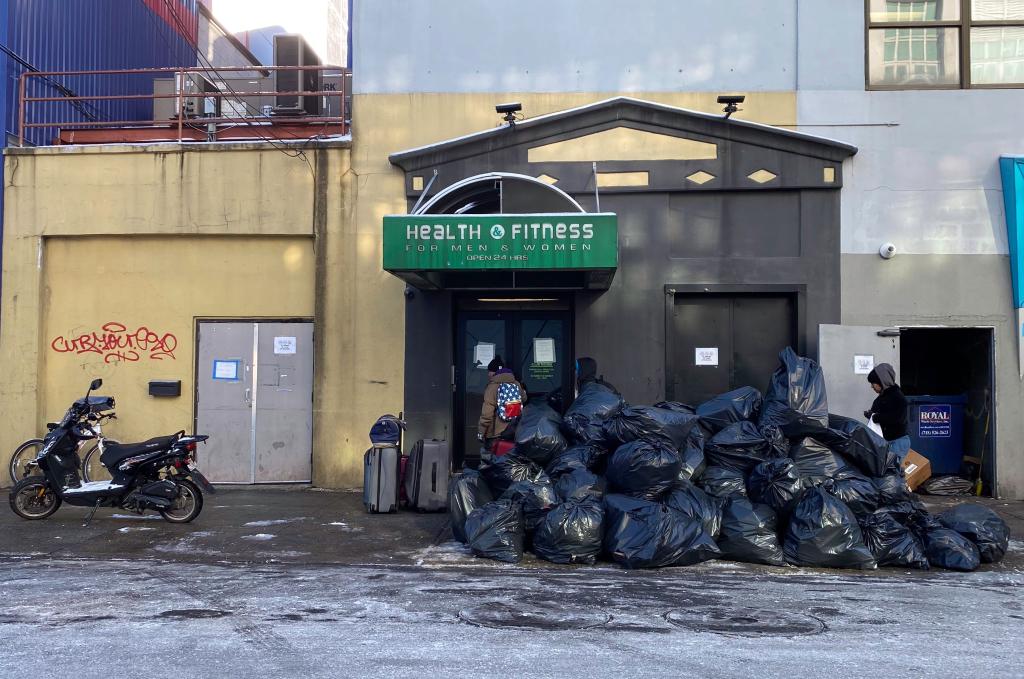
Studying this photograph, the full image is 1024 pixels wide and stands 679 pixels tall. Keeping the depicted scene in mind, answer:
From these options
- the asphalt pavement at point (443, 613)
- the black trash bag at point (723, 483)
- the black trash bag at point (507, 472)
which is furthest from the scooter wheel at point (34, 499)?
the black trash bag at point (723, 483)

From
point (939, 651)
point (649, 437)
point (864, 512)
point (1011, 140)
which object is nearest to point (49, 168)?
point (649, 437)

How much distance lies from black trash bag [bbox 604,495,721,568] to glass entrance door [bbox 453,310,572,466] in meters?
4.13

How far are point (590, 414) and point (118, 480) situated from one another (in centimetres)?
472

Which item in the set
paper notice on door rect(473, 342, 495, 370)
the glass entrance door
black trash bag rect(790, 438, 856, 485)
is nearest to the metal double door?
the glass entrance door

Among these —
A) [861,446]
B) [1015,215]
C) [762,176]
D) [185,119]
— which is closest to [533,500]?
[861,446]

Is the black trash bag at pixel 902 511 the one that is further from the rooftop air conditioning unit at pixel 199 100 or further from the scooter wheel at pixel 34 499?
the rooftop air conditioning unit at pixel 199 100

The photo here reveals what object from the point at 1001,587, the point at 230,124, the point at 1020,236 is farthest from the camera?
the point at 230,124

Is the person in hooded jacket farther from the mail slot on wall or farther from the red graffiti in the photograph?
the red graffiti

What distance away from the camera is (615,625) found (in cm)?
534

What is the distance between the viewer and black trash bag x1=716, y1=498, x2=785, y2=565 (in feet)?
23.6

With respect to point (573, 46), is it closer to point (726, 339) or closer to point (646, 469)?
point (726, 339)

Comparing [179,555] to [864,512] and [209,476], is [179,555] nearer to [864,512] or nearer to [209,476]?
[209,476]

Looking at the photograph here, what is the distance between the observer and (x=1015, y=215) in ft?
34.3

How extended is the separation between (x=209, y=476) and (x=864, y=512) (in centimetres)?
797
